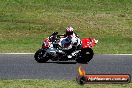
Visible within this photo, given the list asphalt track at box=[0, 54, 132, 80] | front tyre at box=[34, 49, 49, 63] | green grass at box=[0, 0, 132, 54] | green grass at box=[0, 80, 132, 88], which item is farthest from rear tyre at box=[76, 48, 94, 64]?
green grass at box=[0, 80, 132, 88]

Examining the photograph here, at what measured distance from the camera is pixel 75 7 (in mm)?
38062

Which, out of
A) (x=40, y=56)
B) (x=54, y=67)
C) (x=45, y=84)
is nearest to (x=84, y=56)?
(x=54, y=67)

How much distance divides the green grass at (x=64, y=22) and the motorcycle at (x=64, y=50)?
11.1 feet

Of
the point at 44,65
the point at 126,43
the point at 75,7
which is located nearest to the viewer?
the point at 44,65

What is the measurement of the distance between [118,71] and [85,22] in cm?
1484

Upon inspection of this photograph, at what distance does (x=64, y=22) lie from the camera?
3331 cm

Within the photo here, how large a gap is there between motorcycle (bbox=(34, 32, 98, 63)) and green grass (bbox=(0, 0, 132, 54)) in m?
3.40

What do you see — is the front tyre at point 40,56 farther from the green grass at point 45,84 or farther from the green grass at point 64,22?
the green grass at point 45,84

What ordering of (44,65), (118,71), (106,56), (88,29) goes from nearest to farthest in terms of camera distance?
(118,71), (44,65), (106,56), (88,29)

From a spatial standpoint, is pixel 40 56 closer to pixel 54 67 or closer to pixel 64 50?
pixel 64 50

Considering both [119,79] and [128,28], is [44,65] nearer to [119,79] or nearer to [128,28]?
[119,79]

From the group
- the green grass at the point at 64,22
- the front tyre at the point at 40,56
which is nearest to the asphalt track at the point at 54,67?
the front tyre at the point at 40,56

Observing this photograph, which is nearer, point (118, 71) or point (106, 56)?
point (118, 71)

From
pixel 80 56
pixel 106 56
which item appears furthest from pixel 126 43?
pixel 80 56
